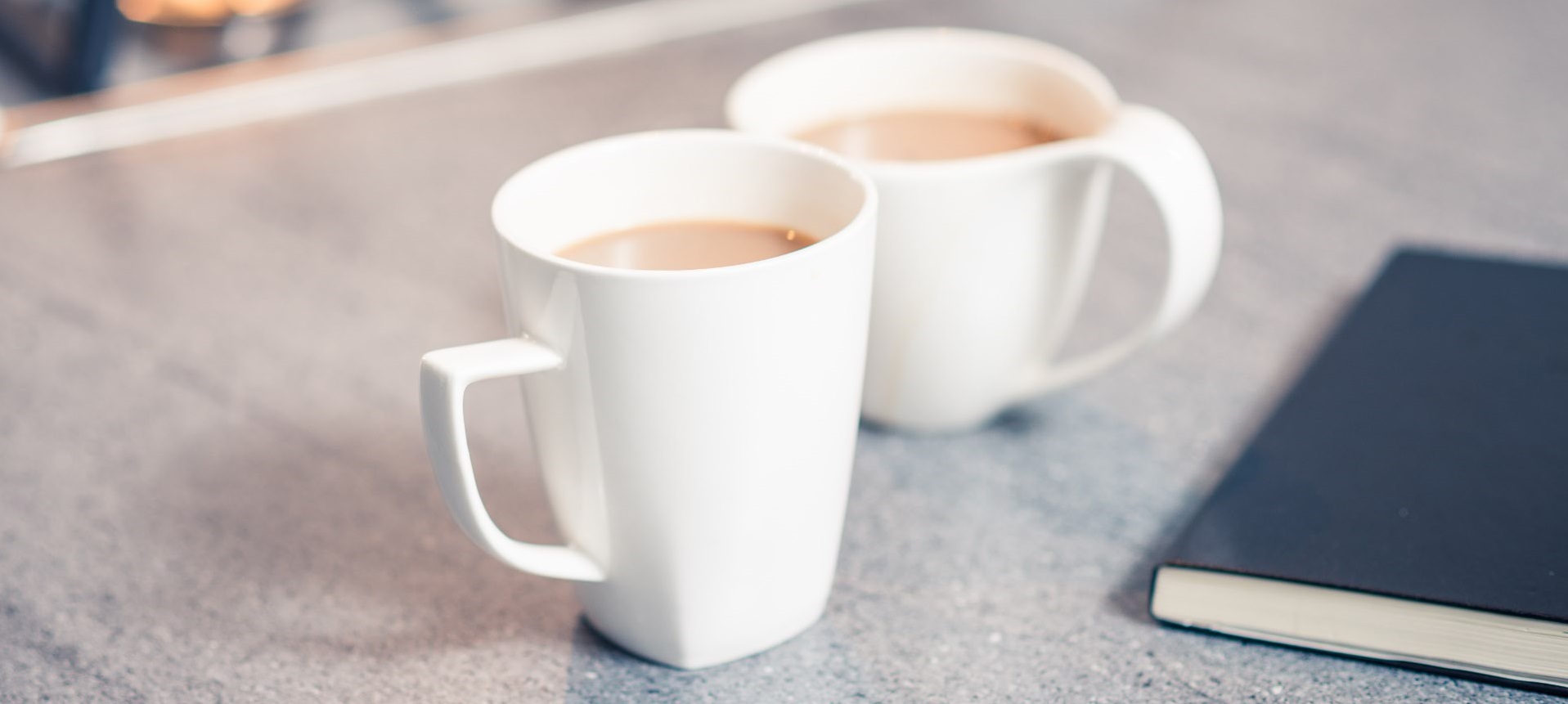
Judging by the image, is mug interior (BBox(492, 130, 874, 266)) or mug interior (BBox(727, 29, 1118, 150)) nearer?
mug interior (BBox(492, 130, 874, 266))

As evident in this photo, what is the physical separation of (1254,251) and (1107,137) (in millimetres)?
221

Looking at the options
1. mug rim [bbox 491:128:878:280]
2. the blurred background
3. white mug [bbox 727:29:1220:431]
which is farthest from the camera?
the blurred background

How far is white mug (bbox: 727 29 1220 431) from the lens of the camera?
39cm

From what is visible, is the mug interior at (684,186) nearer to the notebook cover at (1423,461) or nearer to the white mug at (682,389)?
the white mug at (682,389)

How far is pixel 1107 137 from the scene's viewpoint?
390 mm

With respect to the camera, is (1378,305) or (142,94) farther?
(142,94)

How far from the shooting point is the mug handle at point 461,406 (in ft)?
0.97

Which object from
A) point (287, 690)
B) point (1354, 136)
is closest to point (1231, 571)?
point (287, 690)

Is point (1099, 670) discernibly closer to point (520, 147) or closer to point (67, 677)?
point (67, 677)

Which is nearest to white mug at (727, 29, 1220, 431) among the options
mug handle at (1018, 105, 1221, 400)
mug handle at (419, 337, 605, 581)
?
mug handle at (1018, 105, 1221, 400)

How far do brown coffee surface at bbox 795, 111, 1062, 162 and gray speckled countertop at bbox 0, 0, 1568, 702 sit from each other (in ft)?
0.32

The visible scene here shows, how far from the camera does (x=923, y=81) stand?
48 centimetres

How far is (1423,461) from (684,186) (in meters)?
0.23

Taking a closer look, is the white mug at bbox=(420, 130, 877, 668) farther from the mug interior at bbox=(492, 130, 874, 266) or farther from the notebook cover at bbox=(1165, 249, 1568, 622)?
the notebook cover at bbox=(1165, 249, 1568, 622)
